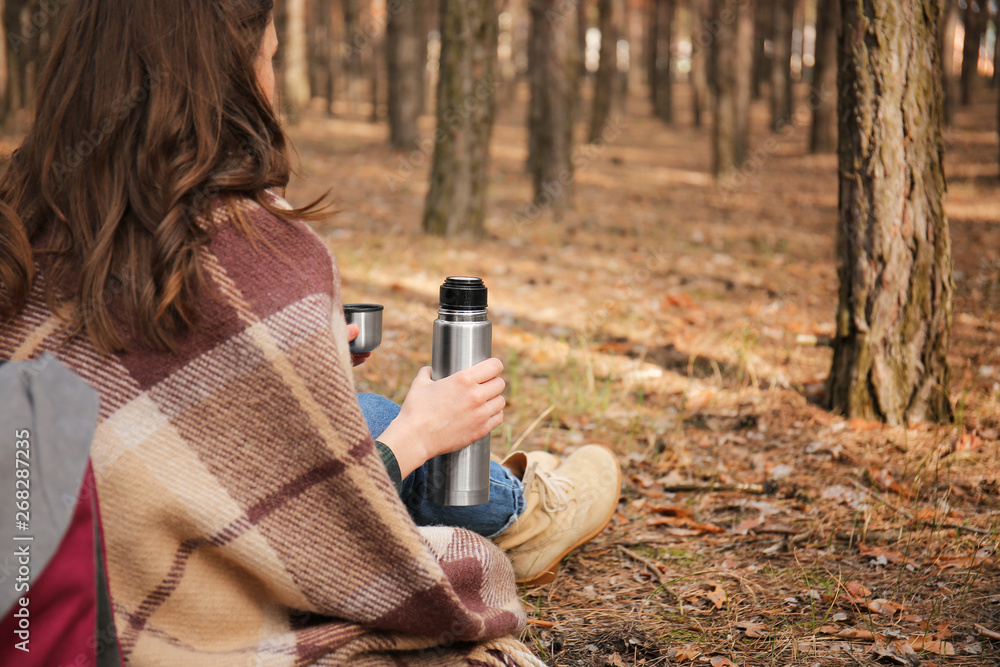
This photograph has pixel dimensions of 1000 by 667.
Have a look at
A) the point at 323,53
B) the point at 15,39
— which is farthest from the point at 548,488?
the point at 323,53

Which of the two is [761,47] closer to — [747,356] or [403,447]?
[747,356]

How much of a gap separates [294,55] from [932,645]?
1393 cm

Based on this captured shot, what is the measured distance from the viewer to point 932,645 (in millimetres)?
1912

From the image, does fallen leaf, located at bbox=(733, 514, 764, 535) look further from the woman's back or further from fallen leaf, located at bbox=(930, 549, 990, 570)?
the woman's back

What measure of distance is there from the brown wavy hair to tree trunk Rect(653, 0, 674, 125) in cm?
2110

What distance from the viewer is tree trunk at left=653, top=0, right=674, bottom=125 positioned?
21.1m

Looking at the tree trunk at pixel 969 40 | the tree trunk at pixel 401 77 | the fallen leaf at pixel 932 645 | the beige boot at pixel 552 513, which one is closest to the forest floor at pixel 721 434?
the fallen leaf at pixel 932 645

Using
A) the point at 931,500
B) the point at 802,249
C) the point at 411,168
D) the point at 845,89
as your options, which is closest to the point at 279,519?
the point at 931,500

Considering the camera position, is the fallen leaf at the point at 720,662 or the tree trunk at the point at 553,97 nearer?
the fallen leaf at the point at 720,662

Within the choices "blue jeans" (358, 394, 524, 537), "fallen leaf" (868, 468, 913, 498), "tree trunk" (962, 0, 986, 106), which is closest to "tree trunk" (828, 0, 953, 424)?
"fallen leaf" (868, 468, 913, 498)

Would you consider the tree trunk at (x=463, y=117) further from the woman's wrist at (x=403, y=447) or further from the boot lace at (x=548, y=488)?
the woman's wrist at (x=403, y=447)

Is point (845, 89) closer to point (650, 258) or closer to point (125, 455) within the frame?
point (125, 455)

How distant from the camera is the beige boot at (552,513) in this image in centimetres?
230

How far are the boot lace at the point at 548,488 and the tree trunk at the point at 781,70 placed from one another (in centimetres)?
1675
